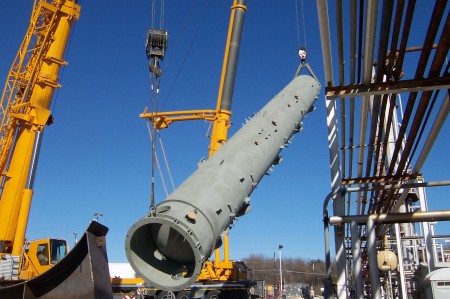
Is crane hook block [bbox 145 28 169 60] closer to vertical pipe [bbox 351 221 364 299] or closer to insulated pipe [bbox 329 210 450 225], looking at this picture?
insulated pipe [bbox 329 210 450 225]

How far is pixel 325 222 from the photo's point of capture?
20.2 feet

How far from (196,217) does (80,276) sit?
213 cm

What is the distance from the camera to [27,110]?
16.5m

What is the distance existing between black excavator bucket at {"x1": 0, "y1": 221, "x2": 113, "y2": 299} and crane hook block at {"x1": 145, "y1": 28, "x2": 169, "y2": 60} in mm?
5173

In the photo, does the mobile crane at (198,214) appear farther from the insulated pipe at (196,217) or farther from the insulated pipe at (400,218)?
the insulated pipe at (400,218)

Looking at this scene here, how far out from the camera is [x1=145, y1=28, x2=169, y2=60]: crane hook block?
422 inches

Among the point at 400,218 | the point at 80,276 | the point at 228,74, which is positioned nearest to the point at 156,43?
the point at 80,276

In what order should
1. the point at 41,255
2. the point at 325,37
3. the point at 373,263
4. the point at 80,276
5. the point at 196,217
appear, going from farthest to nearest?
the point at 41,255 < the point at 80,276 < the point at 373,263 < the point at 196,217 < the point at 325,37

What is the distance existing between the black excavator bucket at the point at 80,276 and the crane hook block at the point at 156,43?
5173mm

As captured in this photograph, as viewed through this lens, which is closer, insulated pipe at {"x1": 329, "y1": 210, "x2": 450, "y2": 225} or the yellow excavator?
insulated pipe at {"x1": 329, "y1": 210, "x2": 450, "y2": 225}

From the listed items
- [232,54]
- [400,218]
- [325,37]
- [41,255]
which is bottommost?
[400,218]

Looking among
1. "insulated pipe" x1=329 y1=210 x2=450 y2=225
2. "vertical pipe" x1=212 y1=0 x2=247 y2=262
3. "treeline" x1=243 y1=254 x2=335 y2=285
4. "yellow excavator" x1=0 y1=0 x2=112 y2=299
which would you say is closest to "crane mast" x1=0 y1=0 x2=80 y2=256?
"yellow excavator" x1=0 y1=0 x2=112 y2=299

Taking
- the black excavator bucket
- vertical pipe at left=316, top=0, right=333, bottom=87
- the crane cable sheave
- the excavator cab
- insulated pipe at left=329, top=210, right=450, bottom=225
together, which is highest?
the crane cable sheave

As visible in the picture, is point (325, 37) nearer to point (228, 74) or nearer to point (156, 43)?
point (156, 43)
